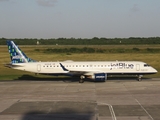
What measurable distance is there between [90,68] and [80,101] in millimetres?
15638

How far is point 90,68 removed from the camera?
47.0m

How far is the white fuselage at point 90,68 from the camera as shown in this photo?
46906 millimetres

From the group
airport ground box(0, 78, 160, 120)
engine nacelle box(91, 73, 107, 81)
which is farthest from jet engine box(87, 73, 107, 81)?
airport ground box(0, 78, 160, 120)

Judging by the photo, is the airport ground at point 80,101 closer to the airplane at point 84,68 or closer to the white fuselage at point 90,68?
the airplane at point 84,68

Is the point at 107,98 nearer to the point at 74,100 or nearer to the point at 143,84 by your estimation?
the point at 74,100

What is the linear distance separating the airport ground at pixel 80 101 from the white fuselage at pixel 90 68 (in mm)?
2768

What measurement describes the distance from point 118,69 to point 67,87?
938 cm

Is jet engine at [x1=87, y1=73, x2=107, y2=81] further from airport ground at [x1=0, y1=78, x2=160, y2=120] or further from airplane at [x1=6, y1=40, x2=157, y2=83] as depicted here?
airplane at [x1=6, y1=40, x2=157, y2=83]

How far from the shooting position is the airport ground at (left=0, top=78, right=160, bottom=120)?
2534 centimetres

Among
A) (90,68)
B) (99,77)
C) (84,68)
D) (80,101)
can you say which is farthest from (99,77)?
(80,101)

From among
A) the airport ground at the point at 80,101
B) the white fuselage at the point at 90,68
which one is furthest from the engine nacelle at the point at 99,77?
the white fuselage at the point at 90,68

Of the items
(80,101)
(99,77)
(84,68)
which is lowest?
(80,101)

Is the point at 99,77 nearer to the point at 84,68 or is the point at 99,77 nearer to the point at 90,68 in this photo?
the point at 90,68

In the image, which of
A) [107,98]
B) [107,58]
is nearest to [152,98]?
[107,98]
